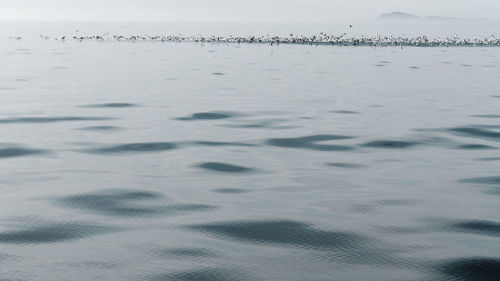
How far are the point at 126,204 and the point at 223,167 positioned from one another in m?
3.21

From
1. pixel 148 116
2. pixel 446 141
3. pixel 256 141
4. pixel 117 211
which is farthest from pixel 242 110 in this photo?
pixel 117 211

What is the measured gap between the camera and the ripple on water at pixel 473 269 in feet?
24.5

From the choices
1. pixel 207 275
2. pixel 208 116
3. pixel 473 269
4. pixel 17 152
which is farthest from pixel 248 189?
pixel 208 116

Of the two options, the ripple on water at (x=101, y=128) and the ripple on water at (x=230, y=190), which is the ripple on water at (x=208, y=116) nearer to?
the ripple on water at (x=101, y=128)

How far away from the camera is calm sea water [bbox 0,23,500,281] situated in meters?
7.86

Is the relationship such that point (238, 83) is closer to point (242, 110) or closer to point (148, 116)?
point (242, 110)

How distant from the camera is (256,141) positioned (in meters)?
16.6

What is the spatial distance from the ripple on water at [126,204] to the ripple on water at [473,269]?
3.75 meters

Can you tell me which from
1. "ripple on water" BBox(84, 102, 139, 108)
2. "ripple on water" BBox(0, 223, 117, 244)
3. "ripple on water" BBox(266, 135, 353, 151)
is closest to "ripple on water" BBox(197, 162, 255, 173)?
"ripple on water" BBox(266, 135, 353, 151)

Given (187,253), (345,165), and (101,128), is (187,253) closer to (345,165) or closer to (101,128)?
(345,165)

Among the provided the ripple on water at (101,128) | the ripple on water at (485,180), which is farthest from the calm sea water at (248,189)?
the ripple on water at (101,128)

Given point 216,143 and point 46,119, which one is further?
point 46,119

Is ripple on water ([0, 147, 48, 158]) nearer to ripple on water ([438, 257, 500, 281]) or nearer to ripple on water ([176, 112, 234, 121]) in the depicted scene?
ripple on water ([176, 112, 234, 121])

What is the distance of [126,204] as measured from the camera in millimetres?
10422
